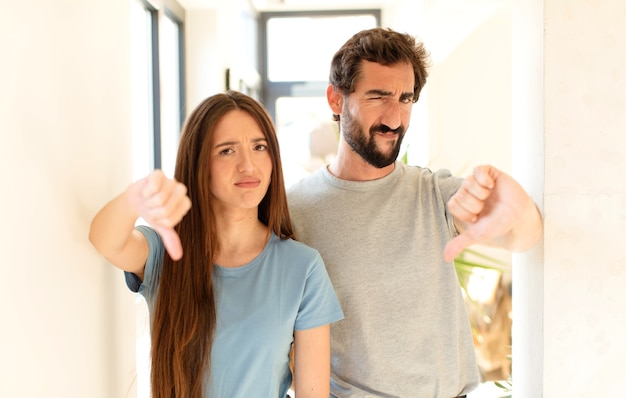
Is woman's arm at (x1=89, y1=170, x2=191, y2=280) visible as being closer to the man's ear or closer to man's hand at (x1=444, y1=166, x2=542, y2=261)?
man's hand at (x1=444, y1=166, x2=542, y2=261)

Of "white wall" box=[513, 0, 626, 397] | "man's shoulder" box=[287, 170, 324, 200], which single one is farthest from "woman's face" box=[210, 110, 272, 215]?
"white wall" box=[513, 0, 626, 397]

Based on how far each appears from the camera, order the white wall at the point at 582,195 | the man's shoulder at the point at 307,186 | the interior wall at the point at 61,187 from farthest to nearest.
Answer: the man's shoulder at the point at 307,186 → the white wall at the point at 582,195 → the interior wall at the point at 61,187

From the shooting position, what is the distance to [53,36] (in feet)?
3.64

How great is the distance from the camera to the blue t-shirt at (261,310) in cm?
145

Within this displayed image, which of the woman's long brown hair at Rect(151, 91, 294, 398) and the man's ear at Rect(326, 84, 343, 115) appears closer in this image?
the woman's long brown hair at Rect(151, 91, 294, 398)

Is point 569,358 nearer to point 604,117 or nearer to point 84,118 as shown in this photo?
point 604,117

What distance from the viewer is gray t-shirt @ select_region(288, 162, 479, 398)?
1.69 metres

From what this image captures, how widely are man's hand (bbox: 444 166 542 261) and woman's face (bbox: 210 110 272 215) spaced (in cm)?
47

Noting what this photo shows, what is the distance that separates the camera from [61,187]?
1.14 meters

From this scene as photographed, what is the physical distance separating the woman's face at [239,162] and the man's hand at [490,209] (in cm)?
47

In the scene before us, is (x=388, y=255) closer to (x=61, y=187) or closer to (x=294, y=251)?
(x=294, y=251)

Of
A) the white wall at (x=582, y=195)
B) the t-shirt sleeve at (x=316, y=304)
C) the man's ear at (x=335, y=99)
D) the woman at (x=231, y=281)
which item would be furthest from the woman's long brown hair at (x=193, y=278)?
the white wall at (x=582, y=195)

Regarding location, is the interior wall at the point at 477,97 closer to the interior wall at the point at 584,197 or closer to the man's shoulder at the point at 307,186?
the man's shoulder at the point at 307,186

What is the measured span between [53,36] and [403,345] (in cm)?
113
